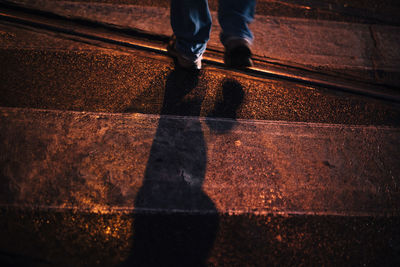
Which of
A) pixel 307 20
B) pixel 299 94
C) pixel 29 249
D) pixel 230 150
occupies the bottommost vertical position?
pixel 29 249

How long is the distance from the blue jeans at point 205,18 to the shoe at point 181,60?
17cm

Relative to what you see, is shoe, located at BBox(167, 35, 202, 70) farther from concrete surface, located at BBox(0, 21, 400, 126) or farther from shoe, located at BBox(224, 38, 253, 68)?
shoe, located at BBox(224, 38, 253, 68)

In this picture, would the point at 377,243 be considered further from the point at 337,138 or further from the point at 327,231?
the point at 337,138

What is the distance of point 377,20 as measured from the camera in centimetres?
312

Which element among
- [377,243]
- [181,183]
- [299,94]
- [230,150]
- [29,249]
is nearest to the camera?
[29,249]

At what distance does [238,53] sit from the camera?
6.61 ft

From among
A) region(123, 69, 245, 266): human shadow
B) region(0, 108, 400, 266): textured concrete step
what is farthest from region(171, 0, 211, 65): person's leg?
region(0, 108, 400, 266): textured concrete step

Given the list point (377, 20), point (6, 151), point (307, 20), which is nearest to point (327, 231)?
point (6, 151)

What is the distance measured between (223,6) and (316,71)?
3.85 ft

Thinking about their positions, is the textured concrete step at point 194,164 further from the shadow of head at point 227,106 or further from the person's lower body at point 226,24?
the person's lower body at point 226,24

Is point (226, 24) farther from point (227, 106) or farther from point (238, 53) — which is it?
point (227, 106)

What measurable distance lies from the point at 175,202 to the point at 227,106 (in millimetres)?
970

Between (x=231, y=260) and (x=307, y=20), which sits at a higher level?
(x=307, y=20)

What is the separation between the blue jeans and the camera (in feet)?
6.57
